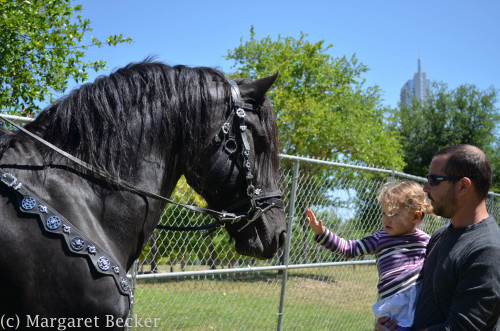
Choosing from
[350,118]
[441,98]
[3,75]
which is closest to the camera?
[3,75]

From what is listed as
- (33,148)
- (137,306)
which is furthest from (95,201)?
(137,306)

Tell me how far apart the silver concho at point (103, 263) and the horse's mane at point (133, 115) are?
40 cm

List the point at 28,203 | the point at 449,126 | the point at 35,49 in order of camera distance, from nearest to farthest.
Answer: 1. the point at 28,203
2. the point at 35,49
3. the point at 449,126

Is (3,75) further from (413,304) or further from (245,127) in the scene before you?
(413,304)

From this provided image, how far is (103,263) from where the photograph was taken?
6.04ft

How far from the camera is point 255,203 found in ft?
7.92

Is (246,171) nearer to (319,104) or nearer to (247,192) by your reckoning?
(247,192)

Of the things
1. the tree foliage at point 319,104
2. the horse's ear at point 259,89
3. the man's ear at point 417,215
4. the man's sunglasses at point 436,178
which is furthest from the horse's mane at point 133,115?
the tree foliage at point 319,104

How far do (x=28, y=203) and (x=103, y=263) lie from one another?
37cm

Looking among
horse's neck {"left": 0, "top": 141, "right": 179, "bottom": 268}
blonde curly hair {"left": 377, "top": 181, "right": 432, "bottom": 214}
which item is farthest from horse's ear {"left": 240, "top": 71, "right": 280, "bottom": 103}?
blonde curly hair {"left": 377, "top": 181, "right": 432, "bottom": 214}

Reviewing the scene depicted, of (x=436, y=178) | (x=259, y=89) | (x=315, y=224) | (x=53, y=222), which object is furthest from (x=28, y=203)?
(x=315, y=224)

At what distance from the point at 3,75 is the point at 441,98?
2340 cm

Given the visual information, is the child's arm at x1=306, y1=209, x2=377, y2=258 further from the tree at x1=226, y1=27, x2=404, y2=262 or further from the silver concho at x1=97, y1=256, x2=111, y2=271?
the tree at x1=226, y1=27, x2=404, y2=262

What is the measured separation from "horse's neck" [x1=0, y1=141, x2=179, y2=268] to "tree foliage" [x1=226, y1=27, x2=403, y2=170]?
10.7 metres
